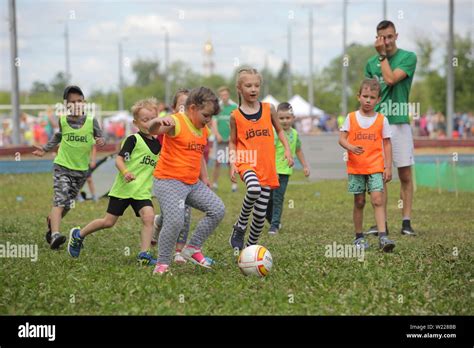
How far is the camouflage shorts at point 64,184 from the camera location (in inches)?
399

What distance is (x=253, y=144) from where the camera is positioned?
8609mm

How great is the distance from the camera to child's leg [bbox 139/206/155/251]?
8672 mm

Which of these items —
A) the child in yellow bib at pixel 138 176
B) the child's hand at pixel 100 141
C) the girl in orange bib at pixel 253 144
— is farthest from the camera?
the child's hand at pixel 100 141

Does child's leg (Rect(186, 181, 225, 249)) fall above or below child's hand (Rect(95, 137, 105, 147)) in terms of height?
below

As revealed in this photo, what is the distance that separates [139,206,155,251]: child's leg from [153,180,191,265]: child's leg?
94 cm

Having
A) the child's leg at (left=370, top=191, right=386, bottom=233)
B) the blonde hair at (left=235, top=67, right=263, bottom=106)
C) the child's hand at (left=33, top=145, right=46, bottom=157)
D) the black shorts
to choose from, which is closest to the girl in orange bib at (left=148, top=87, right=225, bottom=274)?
the blonde hair at (left=235, top=67, right=263, bottom=106)

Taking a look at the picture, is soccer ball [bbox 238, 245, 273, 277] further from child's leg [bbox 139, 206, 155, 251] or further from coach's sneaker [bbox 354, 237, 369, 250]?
coach's sneaker [bbox 354, 237, 369, 250]

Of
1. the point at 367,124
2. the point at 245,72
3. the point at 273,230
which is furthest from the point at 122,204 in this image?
the point at 273,230

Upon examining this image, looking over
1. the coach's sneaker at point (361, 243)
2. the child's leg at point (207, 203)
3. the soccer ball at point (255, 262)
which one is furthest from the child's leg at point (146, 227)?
the coach's sneaker at point (361, 243)

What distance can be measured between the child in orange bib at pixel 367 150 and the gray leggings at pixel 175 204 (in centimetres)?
214

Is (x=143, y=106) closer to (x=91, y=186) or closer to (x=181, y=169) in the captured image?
(x=181, y=169)

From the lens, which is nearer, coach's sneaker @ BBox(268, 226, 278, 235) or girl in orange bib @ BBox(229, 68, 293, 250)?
girl in orange bib @ BBox(229, 68, 293, 250)

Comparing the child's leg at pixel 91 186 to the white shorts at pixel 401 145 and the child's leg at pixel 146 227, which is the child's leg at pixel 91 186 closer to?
the white shorts at pixel 401 145

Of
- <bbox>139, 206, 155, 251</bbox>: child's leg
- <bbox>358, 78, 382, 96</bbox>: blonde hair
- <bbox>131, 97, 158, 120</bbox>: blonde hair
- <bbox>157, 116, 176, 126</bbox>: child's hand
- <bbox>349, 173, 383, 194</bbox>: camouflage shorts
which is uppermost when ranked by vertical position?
<bbox>358, 78, 382, 96</bbox>: blonde hair
